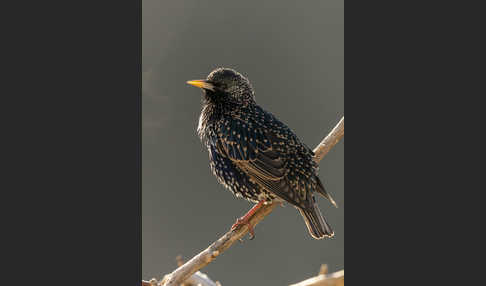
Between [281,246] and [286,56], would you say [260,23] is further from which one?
[281,246]

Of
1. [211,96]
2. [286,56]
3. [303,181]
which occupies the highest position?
[286,56]

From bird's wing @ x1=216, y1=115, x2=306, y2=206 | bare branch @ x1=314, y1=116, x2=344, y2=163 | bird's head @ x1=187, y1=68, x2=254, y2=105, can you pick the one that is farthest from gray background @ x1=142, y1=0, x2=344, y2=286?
bird's wing @ x1=216, y1=115, x2=306, y2=206

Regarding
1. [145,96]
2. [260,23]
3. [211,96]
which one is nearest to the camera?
[145,96]

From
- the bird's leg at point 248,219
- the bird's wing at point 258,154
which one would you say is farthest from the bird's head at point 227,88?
the bird's leg at point 248,219

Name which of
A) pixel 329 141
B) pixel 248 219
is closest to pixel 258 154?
pixel 248 219

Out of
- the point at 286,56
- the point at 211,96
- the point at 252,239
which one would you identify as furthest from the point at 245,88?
the point at 252,239

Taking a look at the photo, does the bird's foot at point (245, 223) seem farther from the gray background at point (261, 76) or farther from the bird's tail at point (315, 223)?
the bird's tail at point (315, 223)
